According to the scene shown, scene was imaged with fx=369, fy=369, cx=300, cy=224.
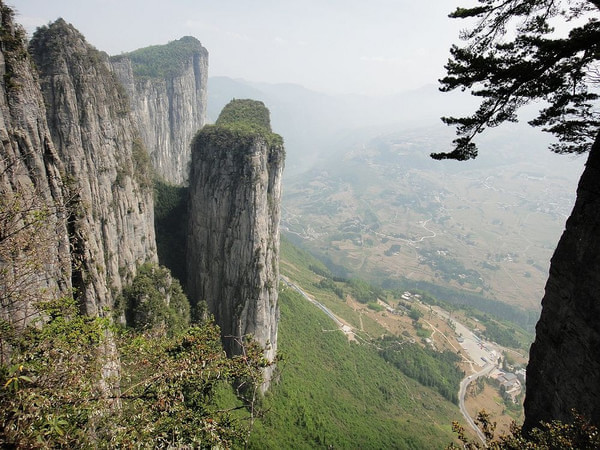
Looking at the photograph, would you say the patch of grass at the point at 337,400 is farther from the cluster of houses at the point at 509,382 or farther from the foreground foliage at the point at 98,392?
the cluster of houses at the point at 509,382

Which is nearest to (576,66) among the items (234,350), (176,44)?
(234,350)

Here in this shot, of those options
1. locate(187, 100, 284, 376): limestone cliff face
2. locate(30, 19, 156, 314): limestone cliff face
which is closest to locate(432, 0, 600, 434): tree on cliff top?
locate(30, 19, 156, 314): limestone cliff face

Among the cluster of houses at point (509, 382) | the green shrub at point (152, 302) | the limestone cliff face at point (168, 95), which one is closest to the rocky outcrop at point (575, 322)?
the green shrub at point (152, 302)

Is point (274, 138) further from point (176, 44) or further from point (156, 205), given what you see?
point (176, 44)

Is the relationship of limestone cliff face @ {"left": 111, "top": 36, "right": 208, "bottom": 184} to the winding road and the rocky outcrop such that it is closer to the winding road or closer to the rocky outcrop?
the rocky outcrop

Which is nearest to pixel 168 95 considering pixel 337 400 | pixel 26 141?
pixel 337 400
